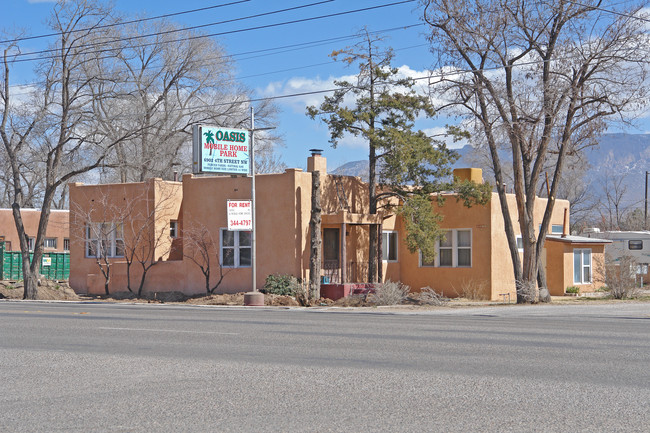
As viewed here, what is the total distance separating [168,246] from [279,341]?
866 inches

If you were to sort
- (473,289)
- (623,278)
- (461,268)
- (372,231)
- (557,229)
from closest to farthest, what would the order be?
(623,278), (372,231), (473,289), (461,268), (557,229)

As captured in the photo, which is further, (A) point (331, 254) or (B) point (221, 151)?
(A) point (331, 254)

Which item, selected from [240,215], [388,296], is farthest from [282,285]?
[388,296]

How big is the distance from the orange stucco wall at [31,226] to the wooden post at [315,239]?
27.4 m

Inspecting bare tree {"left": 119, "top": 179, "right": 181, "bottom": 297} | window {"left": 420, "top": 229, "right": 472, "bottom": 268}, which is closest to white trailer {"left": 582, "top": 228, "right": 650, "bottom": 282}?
window {"left": 420, "top": 229, "right": 472, "bottom": 268}

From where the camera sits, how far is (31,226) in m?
53.7

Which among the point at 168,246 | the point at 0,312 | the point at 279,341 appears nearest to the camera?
the point at 279,341

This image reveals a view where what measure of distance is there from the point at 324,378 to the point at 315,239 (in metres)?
20.2

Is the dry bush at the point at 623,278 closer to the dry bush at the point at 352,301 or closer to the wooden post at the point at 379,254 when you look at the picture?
the wooden post at the point at 379,254

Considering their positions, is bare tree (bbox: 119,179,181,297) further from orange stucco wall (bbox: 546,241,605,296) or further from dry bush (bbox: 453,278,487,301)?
orange stucco wall (bbox: 546,241,605,296)

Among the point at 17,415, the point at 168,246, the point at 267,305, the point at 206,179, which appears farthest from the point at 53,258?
the point at 17,415

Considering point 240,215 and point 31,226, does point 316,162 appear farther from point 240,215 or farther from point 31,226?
point 31,226

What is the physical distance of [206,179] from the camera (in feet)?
109

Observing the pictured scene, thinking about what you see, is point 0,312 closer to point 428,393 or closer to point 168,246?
point 168,246
